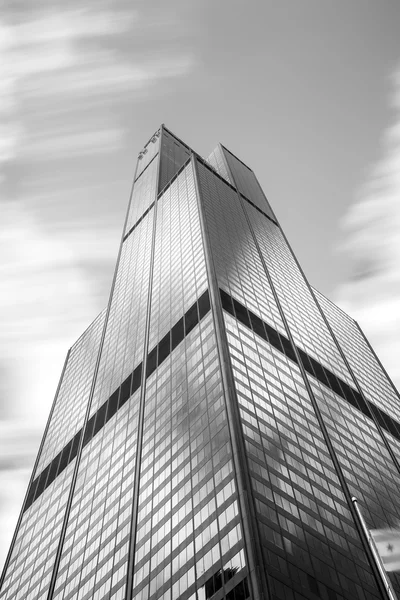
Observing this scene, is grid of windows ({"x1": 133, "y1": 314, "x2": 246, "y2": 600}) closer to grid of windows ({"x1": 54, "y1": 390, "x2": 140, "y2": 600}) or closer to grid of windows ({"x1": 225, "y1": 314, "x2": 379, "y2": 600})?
grid of windows ({"x1": 225, "y1": 314, "x2": 379, "y2": 600})

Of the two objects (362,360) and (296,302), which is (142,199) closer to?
(296,302)

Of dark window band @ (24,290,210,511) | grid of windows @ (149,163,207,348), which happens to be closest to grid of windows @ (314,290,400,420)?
grid of windows @ (149,163,207,348)

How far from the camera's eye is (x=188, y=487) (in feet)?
212

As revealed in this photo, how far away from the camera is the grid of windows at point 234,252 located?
339 ft

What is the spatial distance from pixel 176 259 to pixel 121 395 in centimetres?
3328

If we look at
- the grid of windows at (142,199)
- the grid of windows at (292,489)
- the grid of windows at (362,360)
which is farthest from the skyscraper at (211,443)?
the grid of windows at (142,199)

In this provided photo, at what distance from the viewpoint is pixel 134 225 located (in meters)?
172

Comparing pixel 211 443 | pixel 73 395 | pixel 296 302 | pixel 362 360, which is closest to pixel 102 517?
pixel 211 443

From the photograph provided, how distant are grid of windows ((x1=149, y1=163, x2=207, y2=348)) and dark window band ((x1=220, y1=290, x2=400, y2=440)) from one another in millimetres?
8088

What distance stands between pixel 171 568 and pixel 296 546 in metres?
12.9

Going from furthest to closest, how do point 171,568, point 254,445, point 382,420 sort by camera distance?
point 382,420 < point 254,445 < point 171,568

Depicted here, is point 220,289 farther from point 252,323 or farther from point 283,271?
point 283,271

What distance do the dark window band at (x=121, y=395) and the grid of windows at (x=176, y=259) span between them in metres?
3.50

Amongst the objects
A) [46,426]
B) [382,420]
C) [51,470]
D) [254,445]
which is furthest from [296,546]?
[46,426]
